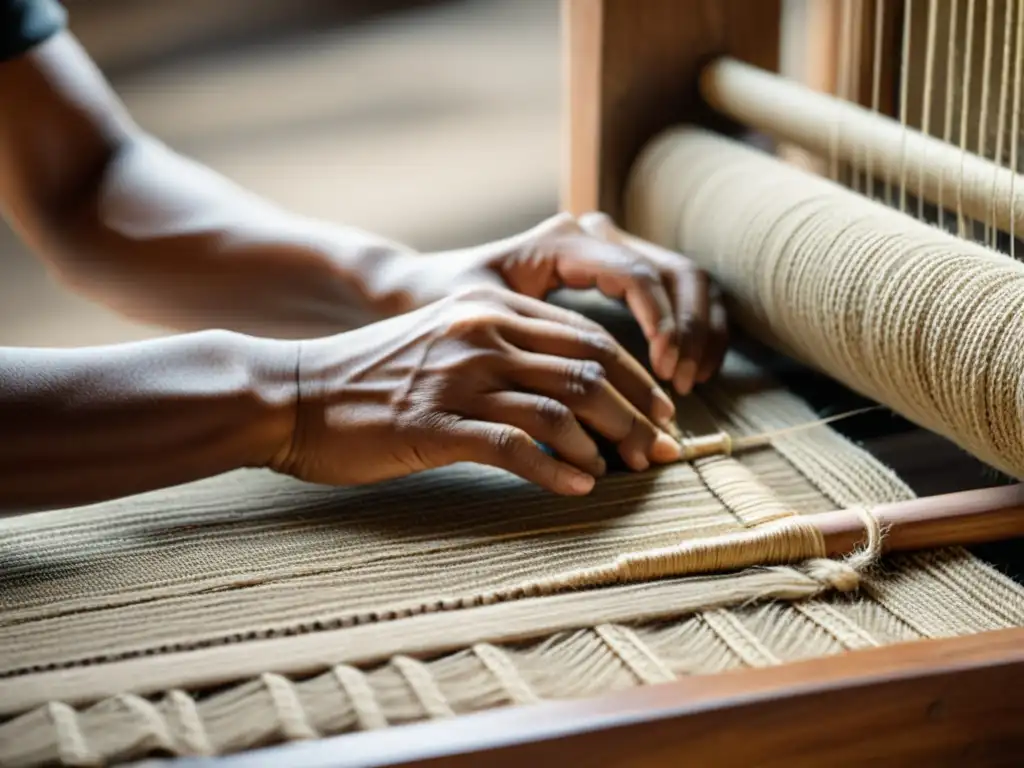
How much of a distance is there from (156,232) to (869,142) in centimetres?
55

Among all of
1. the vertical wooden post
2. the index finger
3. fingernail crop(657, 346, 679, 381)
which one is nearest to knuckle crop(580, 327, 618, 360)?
the index finger

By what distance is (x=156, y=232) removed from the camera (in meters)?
1.04

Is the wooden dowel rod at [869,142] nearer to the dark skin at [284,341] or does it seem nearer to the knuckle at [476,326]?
the dark skin at [284,341]

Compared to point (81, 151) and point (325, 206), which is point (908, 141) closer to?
point (81, 151)

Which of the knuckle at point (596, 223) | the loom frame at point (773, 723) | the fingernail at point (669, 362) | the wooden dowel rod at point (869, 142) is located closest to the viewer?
the loom frame at point (773, 723)

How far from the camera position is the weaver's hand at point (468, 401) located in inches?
31.0

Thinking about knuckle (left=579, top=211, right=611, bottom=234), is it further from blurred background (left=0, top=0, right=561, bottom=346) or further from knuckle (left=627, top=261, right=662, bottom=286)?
blurred background (left=0, top=0, right=561, bottom=346)

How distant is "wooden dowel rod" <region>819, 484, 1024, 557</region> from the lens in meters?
0.74

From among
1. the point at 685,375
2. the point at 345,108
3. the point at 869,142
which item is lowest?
the point at 345,108

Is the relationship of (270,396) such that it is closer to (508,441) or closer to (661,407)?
(508,441)

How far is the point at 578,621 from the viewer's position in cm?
67

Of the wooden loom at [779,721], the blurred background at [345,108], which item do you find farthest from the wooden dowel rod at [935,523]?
the blurred background at [345,108]

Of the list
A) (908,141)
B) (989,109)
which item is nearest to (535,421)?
(908,141)

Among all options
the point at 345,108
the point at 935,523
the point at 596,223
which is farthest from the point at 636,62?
the point at 345,108
